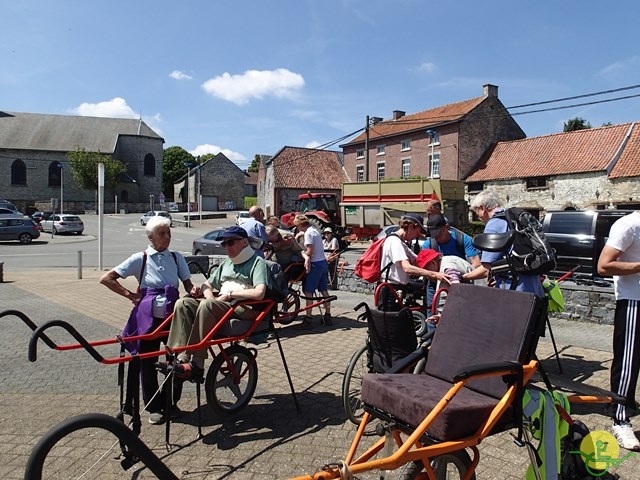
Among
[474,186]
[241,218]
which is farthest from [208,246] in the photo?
[474,186]

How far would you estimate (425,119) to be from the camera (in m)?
42.2

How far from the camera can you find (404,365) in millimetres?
3143

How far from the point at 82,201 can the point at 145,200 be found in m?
8.76

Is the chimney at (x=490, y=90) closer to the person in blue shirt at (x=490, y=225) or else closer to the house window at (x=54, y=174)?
the person in blue shirt at (x=490, y=225)

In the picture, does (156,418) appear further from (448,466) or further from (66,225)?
(66,225)

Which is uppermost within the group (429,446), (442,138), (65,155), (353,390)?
(65,155)

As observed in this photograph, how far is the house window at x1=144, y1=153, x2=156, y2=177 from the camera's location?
76375mm

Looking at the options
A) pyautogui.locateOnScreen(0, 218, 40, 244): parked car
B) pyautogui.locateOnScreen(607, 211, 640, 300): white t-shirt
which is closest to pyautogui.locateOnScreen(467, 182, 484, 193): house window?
pyautogui.locateOnScreen(0, 218, 40, 244): parked car

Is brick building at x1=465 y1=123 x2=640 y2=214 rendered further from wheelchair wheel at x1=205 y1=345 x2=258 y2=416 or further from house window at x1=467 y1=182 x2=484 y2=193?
wheelchair wheel at x1=205 y1=345 x2=258 y2=416

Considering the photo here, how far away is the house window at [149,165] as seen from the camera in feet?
251

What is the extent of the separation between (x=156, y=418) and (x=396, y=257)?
2.78 m

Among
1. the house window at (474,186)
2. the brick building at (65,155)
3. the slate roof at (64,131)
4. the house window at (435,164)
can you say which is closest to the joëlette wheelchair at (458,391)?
the house window at (474,186)

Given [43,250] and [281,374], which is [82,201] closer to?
[43,250]

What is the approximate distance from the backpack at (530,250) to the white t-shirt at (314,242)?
4.21 meters
